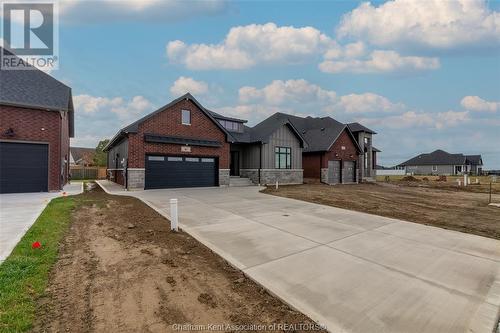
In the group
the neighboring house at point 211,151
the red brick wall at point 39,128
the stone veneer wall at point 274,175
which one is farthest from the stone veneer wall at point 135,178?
the stone veneer wall at point 274,175

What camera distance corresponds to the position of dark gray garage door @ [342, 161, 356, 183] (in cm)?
2897

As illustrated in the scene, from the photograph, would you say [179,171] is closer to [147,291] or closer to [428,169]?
[147,291]

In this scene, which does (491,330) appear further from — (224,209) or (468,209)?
(468,209)

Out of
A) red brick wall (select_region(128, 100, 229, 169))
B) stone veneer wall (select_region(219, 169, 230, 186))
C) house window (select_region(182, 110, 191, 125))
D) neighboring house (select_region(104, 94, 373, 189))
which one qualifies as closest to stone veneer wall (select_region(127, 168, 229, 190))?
neighboring house (select_region(104, 94, 373, 189))

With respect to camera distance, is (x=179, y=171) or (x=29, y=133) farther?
(x=179, y=171)

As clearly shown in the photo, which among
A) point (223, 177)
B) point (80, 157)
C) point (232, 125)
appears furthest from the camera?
point (80, 157)

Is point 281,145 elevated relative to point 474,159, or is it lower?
lower

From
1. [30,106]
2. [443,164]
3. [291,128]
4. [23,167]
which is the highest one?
[291,128]

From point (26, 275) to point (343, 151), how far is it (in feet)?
93.1

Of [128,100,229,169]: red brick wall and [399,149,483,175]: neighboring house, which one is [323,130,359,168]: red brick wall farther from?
[399,149,483,175]: neighboring house

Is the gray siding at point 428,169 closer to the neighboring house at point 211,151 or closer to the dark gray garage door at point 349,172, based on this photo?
the dark gray garage door at point 349,172

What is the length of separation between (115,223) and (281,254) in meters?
5.44

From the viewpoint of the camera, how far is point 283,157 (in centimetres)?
2467

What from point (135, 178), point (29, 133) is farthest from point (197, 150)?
point (29, 133)
